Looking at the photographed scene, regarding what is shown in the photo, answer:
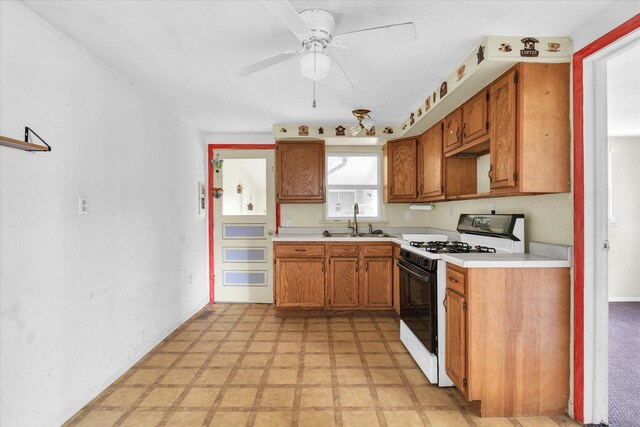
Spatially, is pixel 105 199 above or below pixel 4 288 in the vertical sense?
above

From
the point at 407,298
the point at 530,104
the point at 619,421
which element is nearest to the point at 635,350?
the point at 619,421

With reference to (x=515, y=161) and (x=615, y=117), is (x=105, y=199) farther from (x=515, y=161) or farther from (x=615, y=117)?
(x=615, y=117)

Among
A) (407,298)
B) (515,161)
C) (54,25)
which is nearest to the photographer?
(54,25)

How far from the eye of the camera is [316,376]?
8.05ft

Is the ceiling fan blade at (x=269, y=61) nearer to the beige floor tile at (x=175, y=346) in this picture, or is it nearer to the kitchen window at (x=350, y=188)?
the beige floor tile at (x=175, y=346)

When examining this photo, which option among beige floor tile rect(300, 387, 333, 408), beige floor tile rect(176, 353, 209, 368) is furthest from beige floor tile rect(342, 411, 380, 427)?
beige floor tile rect(176, 353, 209, 368)

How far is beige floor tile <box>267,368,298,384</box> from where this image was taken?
2381 mm

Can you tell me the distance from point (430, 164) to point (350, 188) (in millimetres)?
1268

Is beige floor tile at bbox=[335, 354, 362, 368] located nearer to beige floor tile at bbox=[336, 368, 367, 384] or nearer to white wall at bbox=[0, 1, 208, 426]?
beige floor tile at bbox=[336, 368, 367, 384]

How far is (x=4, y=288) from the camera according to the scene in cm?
157

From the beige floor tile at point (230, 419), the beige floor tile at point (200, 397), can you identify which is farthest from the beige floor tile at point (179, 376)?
the beige floor tile at point (230, 419)

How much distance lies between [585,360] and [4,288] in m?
3.06

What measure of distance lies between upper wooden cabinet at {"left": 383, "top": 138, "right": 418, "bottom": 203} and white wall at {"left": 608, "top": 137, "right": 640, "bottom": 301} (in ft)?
8.32

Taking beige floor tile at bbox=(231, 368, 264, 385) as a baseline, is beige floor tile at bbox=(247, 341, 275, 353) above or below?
below
